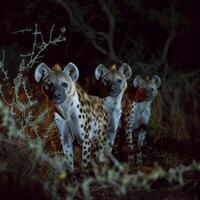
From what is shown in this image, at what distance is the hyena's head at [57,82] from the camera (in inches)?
220

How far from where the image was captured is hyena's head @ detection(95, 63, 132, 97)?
21.1ft

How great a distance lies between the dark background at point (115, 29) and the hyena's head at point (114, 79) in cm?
415

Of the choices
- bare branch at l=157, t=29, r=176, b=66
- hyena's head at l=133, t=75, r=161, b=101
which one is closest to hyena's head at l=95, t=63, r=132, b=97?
hyena's head at l=133, t=75, r=161, b=101

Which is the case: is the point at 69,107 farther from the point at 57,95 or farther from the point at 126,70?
the point at 126,70

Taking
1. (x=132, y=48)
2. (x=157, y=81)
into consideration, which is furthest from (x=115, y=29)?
(x=157, y=81)

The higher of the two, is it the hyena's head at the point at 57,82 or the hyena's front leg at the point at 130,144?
the hyena's head at the point at 57,82

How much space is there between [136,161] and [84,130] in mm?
1161

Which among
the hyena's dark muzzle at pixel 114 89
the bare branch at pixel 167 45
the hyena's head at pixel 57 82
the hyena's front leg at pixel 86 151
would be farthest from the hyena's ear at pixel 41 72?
the bare branch at pixel 167 45

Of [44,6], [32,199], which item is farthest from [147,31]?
[32,199]

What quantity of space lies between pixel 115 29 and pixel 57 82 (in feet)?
20.9

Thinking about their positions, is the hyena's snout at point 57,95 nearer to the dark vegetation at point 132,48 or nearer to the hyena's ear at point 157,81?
the dark vegetation at point 132,48

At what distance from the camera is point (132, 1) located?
35.3ft

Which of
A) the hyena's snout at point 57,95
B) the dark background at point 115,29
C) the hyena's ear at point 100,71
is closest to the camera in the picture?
the hyena's snout at point 57,95

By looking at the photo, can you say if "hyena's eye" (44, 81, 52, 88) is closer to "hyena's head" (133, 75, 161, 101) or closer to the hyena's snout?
the hyena's snout
